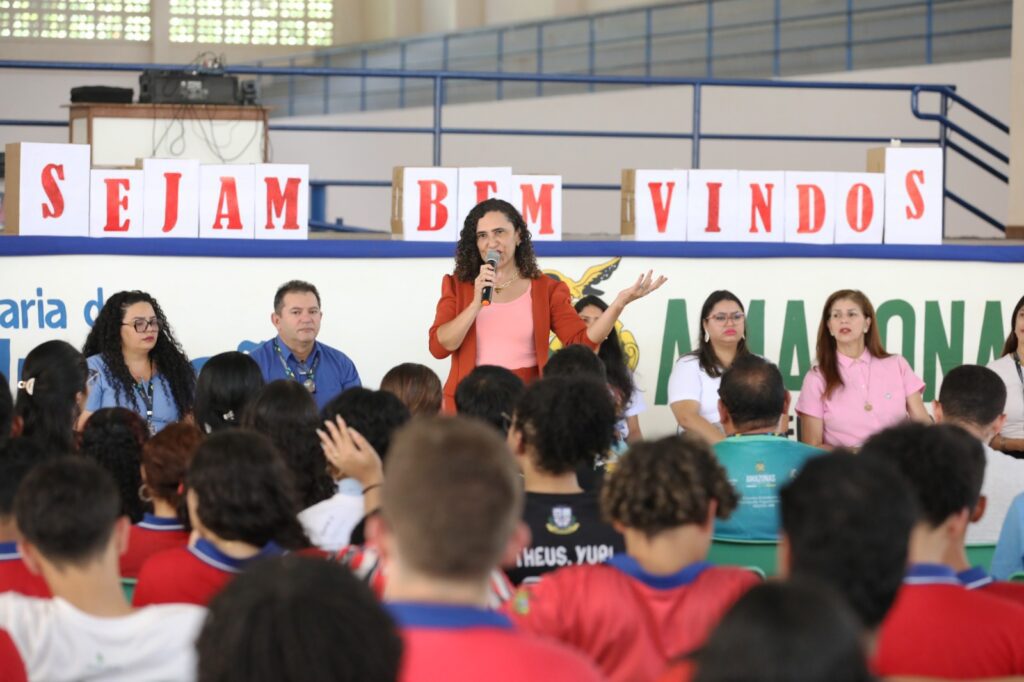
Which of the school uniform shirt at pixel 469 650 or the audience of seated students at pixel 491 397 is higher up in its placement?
the audience of seated students at pixel 491 397

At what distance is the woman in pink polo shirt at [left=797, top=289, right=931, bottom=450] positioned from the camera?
16.5 ft

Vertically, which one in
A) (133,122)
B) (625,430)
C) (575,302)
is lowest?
(625,430)

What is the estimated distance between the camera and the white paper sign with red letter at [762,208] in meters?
6.29

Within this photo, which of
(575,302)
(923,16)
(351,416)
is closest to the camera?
(351,416)

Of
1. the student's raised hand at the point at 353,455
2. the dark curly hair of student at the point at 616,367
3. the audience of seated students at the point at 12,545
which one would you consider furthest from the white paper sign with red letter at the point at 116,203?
the audience of seated students at the point at 12,545

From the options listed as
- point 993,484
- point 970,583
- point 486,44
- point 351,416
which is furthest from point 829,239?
point 486,44

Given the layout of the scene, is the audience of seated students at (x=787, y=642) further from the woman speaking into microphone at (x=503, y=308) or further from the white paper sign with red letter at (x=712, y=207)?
the white paper sign with red letter at (x=712, y=207)

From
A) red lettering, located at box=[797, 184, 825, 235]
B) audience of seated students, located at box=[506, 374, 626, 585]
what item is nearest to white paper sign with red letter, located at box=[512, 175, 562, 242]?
red lettering, located at box=[797, 184, 825, 235]

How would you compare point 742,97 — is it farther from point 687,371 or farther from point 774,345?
point 687,371

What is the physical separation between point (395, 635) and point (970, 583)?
4.10ft

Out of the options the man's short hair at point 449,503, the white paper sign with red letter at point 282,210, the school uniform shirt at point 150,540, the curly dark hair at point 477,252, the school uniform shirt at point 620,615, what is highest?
the white paper sign with red letter at point 282,210

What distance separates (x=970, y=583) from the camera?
2234mm

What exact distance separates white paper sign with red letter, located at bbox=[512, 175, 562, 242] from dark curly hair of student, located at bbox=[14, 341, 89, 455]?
269cm

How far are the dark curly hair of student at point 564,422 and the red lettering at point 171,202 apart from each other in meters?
3.38
